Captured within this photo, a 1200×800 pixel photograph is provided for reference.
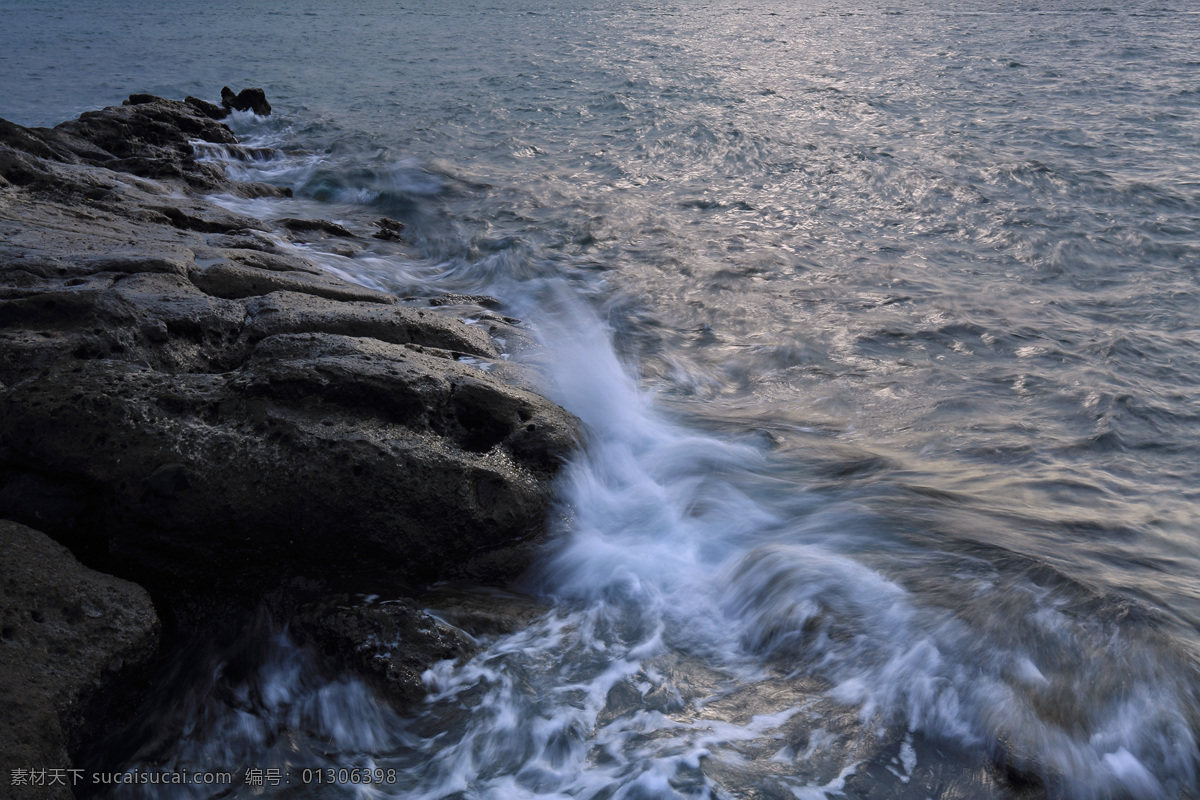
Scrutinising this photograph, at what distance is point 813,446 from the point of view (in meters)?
4.94

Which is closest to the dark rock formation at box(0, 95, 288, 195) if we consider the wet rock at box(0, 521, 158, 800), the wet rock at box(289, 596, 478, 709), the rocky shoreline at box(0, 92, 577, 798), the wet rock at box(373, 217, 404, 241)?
the wet rock at box(373, 217, 404, 241)

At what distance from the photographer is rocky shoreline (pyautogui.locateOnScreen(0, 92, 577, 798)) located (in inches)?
111

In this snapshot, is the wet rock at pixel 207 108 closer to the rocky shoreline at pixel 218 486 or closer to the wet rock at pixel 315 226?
the wet rock at pixel 315 226

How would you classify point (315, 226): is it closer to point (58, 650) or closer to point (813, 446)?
point (813, 446)

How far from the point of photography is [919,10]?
28.5 metres

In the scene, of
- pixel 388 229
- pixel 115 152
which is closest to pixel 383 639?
pixel 388 229

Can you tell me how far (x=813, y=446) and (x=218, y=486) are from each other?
11.1 ft

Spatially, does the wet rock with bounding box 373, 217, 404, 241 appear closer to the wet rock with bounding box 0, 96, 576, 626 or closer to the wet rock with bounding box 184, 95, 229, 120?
the wet rock with bounding box 0, 96, 576, 626

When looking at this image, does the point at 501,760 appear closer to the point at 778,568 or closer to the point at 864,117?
the point at 778,568

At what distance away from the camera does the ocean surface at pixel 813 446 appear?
113 inches

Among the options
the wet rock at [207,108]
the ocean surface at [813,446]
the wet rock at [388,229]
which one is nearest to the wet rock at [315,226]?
the wet rock at [388,229]

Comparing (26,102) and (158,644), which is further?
(26,102)

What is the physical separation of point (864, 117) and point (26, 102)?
15977 mm

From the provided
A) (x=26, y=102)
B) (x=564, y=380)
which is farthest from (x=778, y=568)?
(x=26, y=102)
